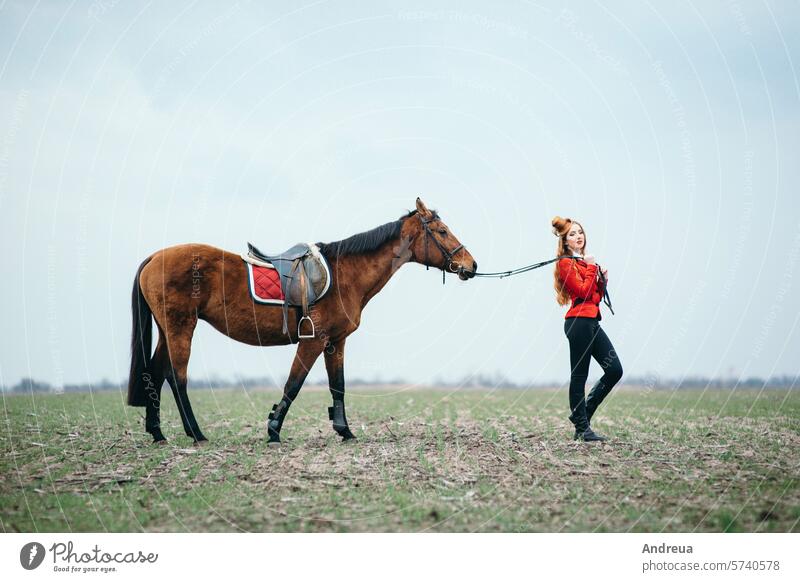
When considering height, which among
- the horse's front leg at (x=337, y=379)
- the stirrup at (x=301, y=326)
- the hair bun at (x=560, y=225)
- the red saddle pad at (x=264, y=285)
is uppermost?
the hair bun at (x=560, y=225)

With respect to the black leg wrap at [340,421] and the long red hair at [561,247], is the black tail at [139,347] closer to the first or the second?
the black leg wrap at [340,421]

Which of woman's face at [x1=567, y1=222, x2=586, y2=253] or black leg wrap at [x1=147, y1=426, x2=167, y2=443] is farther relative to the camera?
black leg wrap at [x1=147, y1=426, x2=167, y2=443]

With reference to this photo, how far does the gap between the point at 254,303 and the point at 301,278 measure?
628 millimetres

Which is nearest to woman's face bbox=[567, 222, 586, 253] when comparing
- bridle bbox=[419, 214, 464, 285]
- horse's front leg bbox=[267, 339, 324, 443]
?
bridle bbox=[419, 214, 464, 285]

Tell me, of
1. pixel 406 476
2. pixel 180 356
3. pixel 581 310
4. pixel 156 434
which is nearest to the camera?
pixel 406 476

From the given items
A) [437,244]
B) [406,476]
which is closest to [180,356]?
[406,476]

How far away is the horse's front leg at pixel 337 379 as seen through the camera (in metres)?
8.48

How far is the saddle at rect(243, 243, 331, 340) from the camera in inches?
321

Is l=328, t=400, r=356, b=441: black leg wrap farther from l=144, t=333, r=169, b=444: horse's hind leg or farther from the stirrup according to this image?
l=144, t=333, r=169, b=444: horse's hind leg

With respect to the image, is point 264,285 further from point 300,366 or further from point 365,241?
point 365,241

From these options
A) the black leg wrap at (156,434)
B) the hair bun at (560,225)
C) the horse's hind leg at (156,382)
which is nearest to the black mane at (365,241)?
the hair bun at (560,225)

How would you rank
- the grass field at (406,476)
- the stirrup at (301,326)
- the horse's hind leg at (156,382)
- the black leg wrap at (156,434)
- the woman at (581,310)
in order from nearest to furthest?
the grass field at (406,476) → the woman at (581,310) → the stirrup at (301,326) → the horse's hind leg at (156,382) → the black leg wrap at (156,434)

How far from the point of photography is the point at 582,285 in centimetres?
798

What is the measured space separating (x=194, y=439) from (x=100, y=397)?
7408 mm
